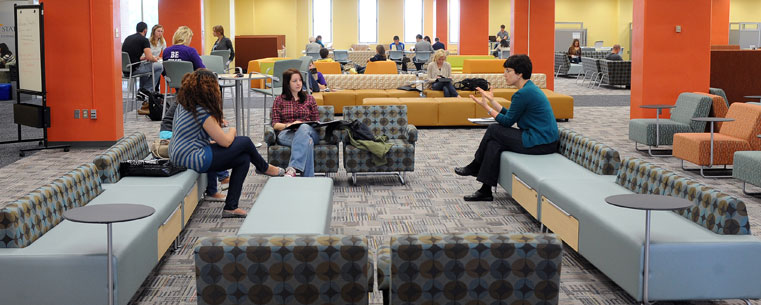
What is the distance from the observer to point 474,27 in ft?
79.5

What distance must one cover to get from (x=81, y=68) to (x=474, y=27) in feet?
52.9

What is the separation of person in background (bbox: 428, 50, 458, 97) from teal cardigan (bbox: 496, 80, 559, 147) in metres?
6.33

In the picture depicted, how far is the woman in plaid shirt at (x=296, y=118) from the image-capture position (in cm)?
715

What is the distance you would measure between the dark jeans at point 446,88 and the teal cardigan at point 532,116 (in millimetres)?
6312

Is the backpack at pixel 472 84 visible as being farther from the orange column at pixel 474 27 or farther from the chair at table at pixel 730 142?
the orange column at pixel 474 27

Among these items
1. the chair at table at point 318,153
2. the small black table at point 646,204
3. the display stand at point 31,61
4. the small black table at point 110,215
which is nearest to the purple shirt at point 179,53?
the display stand at point 31,61

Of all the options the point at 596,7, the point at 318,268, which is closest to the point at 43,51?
the point at 318,268

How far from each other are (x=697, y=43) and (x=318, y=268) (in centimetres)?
939

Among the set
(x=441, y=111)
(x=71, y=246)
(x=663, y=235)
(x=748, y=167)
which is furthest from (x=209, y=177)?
(x=441, y=111)

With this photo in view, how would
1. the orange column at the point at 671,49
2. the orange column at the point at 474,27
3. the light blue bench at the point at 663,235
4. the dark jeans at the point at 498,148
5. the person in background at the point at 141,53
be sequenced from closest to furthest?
the light blue bench at the point at 663,235 < the dark jeans at the point at 498,148 < the orange column at the point at 671,49 < the person in background at the point at 141,53 < the orange column at the point at 474,27

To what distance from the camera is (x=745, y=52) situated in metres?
12.7

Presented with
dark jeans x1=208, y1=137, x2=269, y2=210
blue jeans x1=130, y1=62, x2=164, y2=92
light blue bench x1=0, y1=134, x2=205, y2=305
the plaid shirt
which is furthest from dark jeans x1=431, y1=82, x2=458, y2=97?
light blue bench x1=0, y1=134, x2=205, y2=305

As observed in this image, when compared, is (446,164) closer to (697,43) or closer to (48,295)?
(697,43)

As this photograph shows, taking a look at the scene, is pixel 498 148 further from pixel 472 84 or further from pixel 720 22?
pixel 720 22
